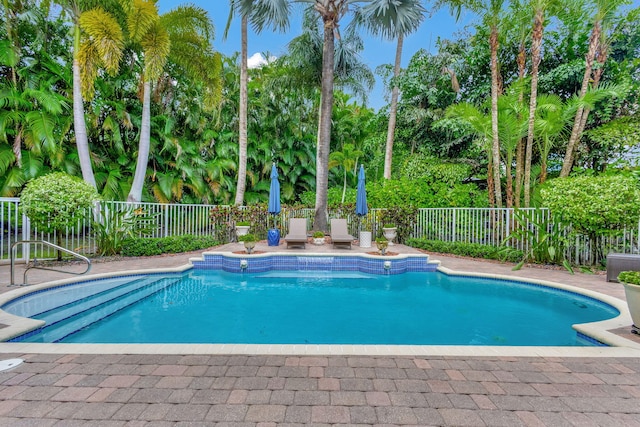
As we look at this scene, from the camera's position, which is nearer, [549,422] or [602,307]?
[549,422]

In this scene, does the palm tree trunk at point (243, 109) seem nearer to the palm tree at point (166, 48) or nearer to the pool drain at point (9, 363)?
the palm tree at point (166, 48)

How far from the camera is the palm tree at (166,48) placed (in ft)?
31.7

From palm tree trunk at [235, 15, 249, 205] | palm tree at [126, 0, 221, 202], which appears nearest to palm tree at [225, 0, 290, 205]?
palm tree trunk at [235, 15, 249, 205]

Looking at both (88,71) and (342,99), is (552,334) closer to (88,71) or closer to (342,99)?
(88,71)

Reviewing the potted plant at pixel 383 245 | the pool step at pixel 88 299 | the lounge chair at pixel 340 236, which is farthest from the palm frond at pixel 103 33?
the potted plant at pixel 383 245

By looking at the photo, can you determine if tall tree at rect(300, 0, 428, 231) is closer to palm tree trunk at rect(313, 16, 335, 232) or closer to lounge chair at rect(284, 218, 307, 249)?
palm tree trunk at rect(313, 16, 335, 232)

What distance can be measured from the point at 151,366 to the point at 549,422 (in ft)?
9.94

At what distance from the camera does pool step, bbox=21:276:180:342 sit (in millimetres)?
4055

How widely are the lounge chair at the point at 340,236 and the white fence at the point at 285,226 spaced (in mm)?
2140

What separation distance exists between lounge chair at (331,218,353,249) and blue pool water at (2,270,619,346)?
3.05 meters

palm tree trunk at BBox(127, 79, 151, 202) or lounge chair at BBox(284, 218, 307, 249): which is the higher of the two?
palm tree trunk at BBox(127, 79, 151, 202)

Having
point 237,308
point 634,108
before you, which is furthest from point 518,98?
point 237,308

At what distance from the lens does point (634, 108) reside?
10797 millimetres

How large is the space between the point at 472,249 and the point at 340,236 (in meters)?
4.21
